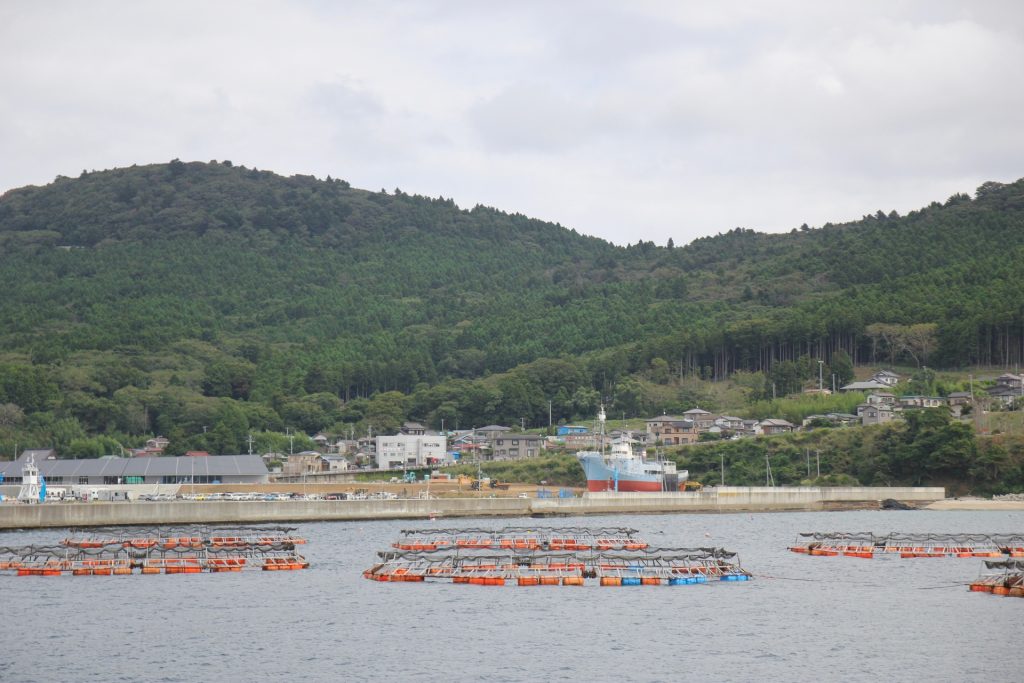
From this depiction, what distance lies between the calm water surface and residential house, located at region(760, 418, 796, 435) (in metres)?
66.5

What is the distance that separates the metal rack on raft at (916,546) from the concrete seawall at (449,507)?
2970 cm

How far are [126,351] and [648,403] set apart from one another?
82409mm

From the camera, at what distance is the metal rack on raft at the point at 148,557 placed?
203 ft

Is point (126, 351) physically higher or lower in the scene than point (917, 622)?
higher

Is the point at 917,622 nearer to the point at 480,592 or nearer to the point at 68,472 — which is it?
the point at 480,592

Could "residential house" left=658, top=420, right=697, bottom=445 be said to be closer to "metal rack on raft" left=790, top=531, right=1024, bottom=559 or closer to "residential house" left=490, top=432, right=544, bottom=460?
"residential house" left=490, top=432, right=544, bottom=460

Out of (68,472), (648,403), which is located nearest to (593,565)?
(68,472)

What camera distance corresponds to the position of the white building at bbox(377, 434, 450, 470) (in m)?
141

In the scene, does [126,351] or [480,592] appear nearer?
[480,592]

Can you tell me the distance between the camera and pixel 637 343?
614 ft

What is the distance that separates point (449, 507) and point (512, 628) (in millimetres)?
50557

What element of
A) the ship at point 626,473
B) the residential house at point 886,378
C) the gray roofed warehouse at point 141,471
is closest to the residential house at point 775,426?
the ship at point 626,473

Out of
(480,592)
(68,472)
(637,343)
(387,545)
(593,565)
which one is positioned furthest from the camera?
(637,343)

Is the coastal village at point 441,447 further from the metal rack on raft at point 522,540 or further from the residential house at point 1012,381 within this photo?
the metal rack on raft at point 522,540
